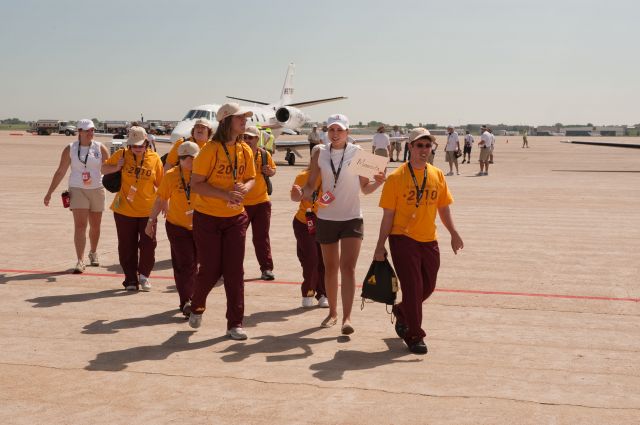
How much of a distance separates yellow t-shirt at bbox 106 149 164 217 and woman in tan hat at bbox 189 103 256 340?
Result: 216cm

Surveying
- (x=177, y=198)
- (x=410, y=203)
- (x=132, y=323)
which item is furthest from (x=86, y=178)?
(x=410, y=203)

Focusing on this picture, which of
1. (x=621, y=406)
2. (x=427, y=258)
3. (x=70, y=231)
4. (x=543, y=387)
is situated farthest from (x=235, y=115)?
(x=70, y=231)

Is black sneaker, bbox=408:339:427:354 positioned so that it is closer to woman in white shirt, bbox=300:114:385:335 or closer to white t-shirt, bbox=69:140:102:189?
woman in white shirt, bbox=300:114:385:335

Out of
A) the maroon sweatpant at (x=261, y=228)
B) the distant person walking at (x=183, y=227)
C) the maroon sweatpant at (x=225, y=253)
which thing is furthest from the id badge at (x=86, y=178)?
the maroon sweatpant at (x=225, y=253)

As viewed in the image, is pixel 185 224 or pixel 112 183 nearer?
pixel 185 224

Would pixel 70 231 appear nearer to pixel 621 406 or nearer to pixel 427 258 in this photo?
Result: pixel 427 258

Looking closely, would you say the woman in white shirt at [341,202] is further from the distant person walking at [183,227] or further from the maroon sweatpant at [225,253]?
the distant person walking at [183,227]

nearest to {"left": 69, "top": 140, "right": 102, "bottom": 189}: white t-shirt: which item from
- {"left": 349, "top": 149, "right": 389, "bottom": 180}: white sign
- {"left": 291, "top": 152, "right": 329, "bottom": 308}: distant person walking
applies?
{"left": 291, "top": 152, "right": 329, "bottom": 308}: distant person walking

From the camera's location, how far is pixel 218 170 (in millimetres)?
6141

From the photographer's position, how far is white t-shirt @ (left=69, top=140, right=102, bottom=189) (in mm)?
9148

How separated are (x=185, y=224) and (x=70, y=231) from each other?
6070mm

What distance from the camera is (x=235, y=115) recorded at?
6168mm

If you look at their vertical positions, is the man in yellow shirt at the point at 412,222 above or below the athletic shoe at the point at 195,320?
above

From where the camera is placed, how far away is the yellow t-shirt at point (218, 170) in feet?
20.0
